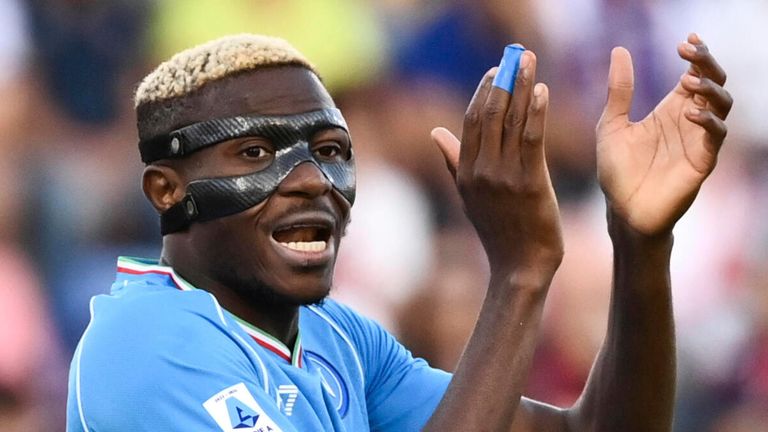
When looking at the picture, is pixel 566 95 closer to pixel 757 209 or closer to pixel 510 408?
pixel 757 209

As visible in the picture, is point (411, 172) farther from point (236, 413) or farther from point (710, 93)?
point (236, 413)

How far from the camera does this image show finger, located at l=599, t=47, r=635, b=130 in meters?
3.14

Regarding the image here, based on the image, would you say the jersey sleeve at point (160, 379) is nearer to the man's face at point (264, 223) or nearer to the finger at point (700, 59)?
the man's face at point (264, 223)

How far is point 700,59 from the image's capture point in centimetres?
302

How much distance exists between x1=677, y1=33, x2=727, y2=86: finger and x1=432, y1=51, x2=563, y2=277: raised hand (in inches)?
17.3

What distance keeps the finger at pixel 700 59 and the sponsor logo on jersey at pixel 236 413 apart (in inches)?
48.8

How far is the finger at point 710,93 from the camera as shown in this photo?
304 centimetres

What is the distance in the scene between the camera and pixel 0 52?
5.59 meters

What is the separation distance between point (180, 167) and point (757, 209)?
14.2 feet

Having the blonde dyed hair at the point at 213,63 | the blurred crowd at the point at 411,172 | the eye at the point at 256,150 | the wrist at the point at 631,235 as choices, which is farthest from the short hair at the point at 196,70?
the blurred crowd at the point at 411,172

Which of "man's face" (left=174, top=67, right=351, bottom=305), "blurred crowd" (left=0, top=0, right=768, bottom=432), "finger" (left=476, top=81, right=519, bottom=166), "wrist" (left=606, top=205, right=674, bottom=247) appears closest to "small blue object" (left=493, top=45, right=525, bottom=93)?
"finger" (left=476, top=81, right=519, bottom=166)

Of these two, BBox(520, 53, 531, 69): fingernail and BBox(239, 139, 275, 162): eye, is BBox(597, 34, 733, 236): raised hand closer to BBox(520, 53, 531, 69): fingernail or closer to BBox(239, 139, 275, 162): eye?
BBox(520, 53, 531, 69): fingernail

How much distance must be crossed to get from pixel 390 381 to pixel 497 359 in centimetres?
73

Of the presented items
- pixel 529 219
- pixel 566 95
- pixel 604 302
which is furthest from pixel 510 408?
pixel 566 95
